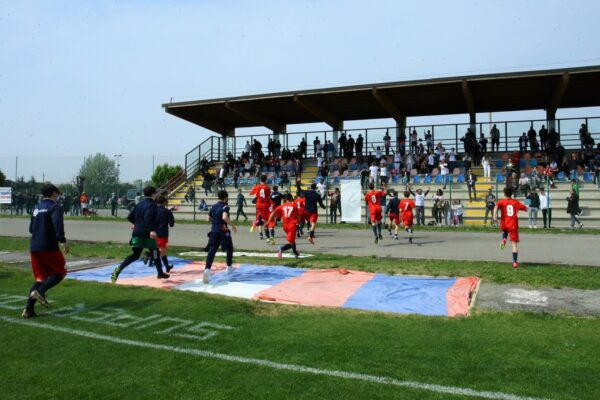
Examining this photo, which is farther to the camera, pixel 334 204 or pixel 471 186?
pixel 334 204

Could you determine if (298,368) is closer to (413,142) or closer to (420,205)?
(420,205)

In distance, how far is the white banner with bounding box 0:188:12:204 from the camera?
37766 millimetres

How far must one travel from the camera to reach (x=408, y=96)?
29.2 metres

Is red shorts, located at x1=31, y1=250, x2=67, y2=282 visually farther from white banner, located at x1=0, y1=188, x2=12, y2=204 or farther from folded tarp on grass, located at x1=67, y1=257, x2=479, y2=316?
white banner, located at x1=0, y1=188, x2=12, y2=204

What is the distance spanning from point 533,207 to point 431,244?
26.7ft

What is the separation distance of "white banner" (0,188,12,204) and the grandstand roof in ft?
49.2

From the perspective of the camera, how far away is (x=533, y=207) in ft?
70.9

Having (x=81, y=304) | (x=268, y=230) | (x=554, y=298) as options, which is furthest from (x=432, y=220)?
(x=81, y=304)

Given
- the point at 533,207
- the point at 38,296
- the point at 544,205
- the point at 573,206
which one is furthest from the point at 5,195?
the point at 573,206

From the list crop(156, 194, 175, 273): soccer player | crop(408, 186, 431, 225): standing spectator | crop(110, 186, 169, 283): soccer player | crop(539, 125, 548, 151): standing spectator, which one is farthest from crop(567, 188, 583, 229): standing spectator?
crop(110, 186, 169, 283): soccer player

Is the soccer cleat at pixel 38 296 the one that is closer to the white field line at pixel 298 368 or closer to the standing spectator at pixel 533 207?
the white field line at pixel 298 368

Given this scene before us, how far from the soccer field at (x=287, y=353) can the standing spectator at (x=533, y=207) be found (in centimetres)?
1623

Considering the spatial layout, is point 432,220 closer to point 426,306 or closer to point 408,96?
point 408,96

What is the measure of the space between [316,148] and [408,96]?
7540 mm
